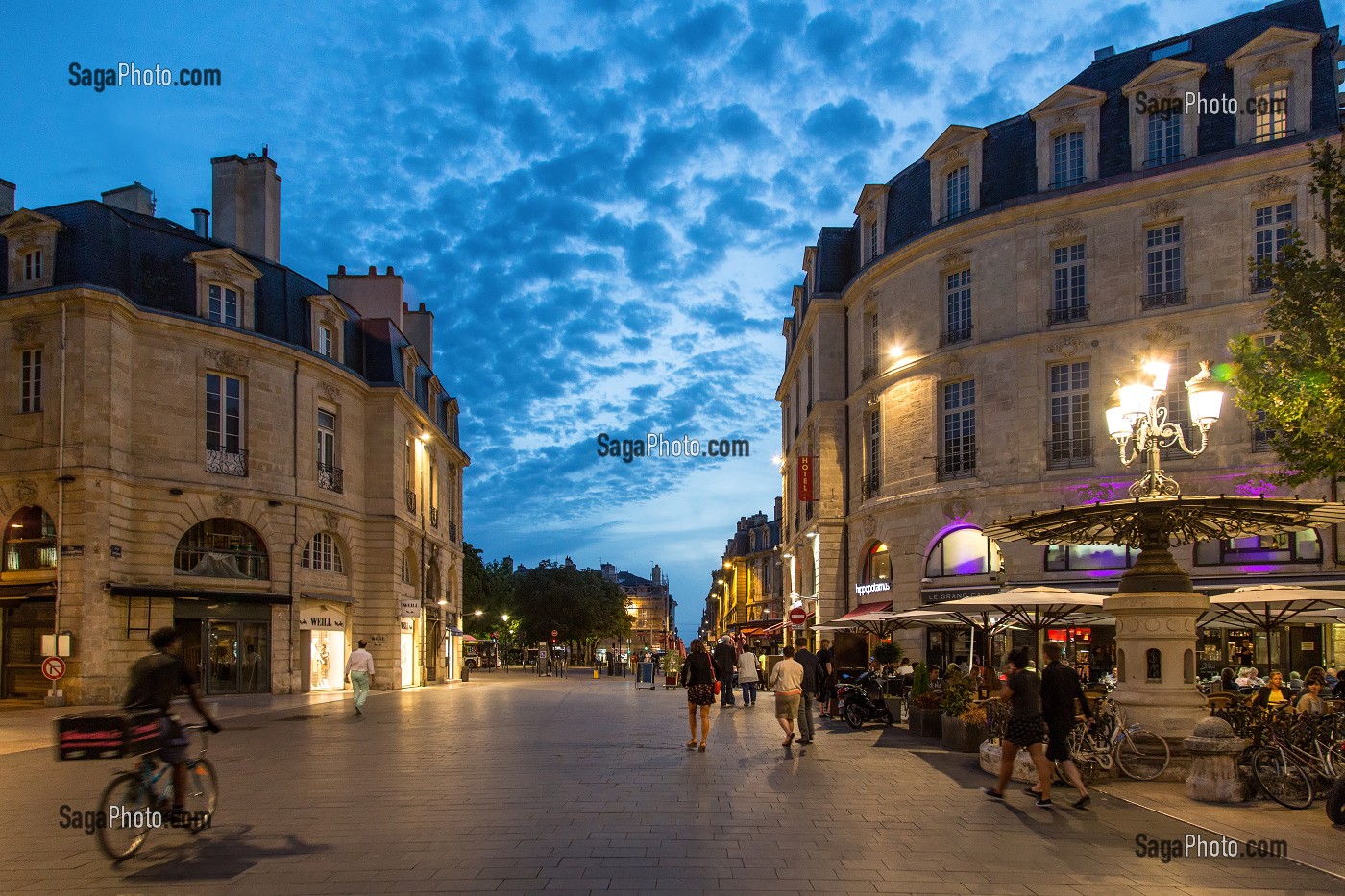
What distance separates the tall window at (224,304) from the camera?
30.9 m

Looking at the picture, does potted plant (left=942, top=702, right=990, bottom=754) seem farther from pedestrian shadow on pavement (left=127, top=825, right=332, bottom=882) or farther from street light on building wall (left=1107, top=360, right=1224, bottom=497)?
pedestrian shadow on pavement (left=127, top=825, right=332, bottom=882)

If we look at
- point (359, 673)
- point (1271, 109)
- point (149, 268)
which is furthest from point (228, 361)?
point (1271, 109)

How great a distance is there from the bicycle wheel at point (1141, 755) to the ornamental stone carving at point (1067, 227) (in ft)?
63.7

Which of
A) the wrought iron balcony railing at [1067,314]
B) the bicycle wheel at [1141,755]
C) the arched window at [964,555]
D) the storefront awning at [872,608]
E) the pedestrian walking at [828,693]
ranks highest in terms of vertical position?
the wrought iron balcony railing at [1067,314]

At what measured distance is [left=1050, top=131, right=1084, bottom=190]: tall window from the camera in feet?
95.8

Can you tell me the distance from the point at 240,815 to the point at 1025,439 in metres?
24.2

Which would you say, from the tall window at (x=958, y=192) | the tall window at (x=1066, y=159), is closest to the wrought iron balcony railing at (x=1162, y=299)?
the tall window at (x=1066, y=159)

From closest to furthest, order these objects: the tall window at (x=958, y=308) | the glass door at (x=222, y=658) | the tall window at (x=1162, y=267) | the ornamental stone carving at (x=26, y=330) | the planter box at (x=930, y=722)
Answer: the planter box at (x=930, y=722), the tall window at (x=1162, y=267), the ornamental stone carving at (x=26, y=330), the glass door at (x=222, y=658), the tall window at (x=958, y=308)

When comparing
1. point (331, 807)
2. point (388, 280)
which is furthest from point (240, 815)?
point (388, 280)

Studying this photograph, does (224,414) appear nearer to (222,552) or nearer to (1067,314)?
(222,552)

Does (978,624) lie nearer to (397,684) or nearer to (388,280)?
(397,684)

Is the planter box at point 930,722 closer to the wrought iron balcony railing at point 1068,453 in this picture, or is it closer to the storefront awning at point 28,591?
the wrought iron balcony railing at point 1068,453

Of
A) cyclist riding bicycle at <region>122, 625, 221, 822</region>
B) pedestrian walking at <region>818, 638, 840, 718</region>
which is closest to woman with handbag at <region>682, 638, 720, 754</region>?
pedestrian walking at <region>818, 638, 840, 718</region>

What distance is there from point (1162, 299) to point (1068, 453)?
15.5 ft
